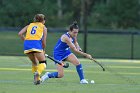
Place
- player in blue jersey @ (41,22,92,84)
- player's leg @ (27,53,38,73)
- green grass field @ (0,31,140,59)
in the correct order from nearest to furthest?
player's leg @ (27,53,38,73) → player in blue jersey @ (41,22,92,84) → green grass field @ (0,31,140,59)

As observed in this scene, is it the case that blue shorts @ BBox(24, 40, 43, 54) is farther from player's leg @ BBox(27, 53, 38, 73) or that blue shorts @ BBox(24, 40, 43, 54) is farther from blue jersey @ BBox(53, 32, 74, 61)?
blue jersey @ BBox(53, 32, 74, 61)

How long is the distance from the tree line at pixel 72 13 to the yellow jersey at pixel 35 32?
2913cm

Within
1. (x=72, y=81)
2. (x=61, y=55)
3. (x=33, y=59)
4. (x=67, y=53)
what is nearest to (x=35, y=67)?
(x=33, y=59)

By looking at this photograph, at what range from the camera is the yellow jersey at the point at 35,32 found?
18.2m

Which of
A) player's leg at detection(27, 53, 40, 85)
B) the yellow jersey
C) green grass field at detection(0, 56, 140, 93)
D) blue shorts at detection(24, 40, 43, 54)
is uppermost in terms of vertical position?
the yellow jersey

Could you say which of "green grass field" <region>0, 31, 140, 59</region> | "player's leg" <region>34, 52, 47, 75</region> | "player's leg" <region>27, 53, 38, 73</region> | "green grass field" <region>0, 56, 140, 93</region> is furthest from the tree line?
"player's leg" <region>34, 52, 47, 75</region>

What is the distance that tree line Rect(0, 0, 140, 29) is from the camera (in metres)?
51.6

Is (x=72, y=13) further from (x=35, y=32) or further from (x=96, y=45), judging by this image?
(x=35, y=32)

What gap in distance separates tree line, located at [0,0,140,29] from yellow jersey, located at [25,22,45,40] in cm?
2913

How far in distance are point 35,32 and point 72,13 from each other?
198 feet

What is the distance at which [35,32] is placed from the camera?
1825 cm

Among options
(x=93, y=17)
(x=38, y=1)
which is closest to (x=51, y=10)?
(x=38, y=1)

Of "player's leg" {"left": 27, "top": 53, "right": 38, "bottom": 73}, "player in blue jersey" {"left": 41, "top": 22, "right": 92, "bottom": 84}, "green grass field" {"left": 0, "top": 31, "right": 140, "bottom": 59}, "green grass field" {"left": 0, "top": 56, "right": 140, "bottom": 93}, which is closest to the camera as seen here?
"green grass field" {"left": 0, "top": 56, "right": 140, "bottom": 93}

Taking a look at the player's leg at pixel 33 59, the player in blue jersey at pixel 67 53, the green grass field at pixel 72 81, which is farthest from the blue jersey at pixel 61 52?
the player's leg at pixel 33 59
